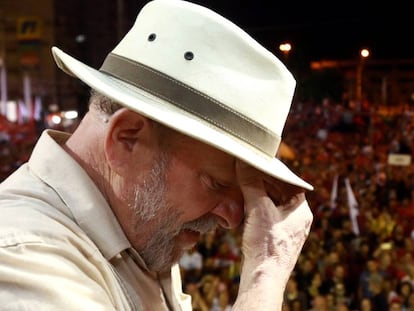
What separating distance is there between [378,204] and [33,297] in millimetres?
5868

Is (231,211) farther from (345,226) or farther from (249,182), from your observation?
(345,226)

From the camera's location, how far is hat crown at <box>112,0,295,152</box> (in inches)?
23.0

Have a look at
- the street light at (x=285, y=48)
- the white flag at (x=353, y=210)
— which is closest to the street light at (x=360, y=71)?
the white flag at (x=353, y=210)

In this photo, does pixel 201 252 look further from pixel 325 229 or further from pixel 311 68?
pixel 311 68

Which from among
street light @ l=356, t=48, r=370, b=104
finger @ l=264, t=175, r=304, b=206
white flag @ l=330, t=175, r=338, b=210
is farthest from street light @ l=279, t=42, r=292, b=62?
white flag @ l=330, t=175, r=338, b=210

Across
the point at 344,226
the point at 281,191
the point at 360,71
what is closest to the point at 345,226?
the point at 344,226

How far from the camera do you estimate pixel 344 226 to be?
5367mm

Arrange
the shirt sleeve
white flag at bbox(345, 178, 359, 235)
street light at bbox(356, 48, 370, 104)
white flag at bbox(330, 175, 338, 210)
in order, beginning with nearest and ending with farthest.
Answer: the shirt sleeve < street light at bbox(356, 48, 370, 104) < white flag at bbox(345, 178, 359, 235) < white flag at bbox(330, 175, 338, 210)

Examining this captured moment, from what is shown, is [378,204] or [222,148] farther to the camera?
[378,204]

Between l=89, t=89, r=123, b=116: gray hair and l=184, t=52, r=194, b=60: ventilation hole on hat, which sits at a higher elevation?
l=184, t=52, r=194, b=60: ventilation hole on hat

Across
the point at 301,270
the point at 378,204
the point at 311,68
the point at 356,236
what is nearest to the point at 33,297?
the point at 311,68

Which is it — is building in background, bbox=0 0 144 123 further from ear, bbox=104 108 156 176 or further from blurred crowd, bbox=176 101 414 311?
ear, bbox=104 108 156 176

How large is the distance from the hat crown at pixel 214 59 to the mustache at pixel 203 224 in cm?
10

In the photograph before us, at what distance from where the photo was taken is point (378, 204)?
609cm
